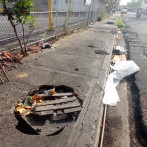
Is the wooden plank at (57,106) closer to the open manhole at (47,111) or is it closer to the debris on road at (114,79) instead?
the open manhole at (47,111)

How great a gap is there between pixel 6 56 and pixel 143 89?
12.4 ft

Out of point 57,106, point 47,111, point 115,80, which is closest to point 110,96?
point 115,80

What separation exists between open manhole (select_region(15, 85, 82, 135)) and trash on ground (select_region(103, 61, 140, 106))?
31.1 inches

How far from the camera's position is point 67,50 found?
5.10 m

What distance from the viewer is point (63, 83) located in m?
2.84

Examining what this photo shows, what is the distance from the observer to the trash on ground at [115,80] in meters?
2.84

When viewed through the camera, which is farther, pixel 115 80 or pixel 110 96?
pixel 115 80

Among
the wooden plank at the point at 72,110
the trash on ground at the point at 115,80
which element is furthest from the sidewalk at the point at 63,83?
the trash on ground at the point at 115,80

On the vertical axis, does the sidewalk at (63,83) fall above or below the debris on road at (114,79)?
above

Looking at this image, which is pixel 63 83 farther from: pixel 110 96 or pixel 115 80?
pixel 115 80

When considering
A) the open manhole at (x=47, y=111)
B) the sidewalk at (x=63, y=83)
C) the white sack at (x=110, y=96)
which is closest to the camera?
the sidewalk at (x=63, y=83)

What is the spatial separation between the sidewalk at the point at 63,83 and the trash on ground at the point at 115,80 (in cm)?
22

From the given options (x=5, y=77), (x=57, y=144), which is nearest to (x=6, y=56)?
(x=5, y=77)

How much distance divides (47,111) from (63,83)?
2.95 ft
